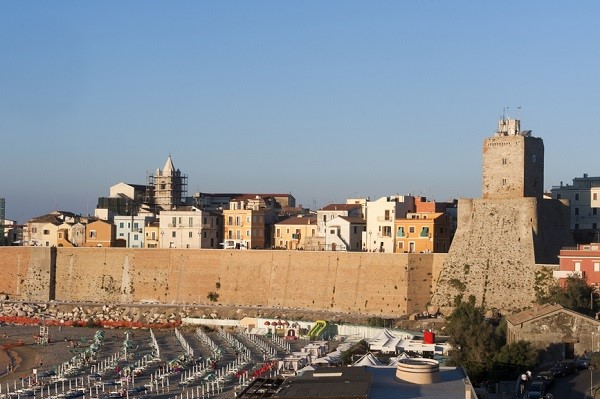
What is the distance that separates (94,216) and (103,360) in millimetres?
36698

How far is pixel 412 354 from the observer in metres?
44.0

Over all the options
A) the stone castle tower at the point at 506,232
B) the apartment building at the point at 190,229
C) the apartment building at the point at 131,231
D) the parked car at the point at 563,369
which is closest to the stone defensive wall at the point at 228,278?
the stone castle tower at the point at 506,232

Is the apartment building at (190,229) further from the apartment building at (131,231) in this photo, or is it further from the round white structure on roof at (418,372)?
the round white structure on roof at (418,372)

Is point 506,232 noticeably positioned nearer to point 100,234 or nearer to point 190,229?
point 190,229

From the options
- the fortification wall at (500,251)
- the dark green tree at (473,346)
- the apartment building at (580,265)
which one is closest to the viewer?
the dark green tree at (473,346)

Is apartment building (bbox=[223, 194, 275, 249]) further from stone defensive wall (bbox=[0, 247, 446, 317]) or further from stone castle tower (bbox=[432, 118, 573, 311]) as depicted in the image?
stone castle tower (bbox=[432, 118, 573, 311])

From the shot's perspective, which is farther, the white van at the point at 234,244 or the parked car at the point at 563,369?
the white van at the point at 234,244

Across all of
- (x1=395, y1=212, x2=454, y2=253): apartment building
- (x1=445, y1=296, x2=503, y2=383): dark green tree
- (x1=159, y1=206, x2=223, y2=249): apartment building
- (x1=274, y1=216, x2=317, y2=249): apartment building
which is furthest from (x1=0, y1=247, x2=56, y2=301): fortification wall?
(x1=445, y1=296, x2=503, y2=383): dark green tree

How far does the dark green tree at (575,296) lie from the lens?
51844 mm

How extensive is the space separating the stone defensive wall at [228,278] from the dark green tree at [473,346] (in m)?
15.3

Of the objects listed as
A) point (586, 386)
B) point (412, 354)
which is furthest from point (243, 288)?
point (586, 386)

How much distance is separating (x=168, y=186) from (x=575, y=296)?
45135 mm

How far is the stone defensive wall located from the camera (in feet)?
206

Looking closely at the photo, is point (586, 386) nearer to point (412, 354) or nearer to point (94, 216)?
point (412, 354)
